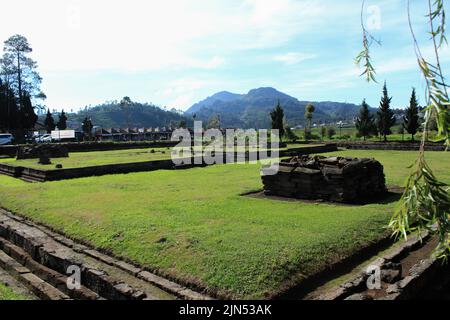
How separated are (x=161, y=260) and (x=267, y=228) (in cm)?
235

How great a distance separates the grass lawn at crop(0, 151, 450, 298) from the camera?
19.4ft

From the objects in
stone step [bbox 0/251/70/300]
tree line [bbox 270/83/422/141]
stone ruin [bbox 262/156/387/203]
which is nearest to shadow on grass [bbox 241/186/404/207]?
stone ruin [bbox 262/156/387/203]

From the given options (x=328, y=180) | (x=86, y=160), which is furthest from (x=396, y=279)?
(x=86, y=160)

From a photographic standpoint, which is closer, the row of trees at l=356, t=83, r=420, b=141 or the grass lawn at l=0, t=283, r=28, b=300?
the grass lawn at l=0, t=283, r=28, b=300

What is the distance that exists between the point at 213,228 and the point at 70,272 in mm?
2723

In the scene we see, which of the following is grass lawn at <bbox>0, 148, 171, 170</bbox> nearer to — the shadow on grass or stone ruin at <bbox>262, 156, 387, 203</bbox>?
the shadow on grass

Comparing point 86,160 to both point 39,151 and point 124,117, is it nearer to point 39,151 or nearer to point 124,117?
point 39,151

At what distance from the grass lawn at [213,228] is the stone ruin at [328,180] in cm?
82

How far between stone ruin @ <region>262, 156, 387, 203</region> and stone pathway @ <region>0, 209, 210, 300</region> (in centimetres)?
611

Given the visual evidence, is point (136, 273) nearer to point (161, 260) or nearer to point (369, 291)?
point (161, 260)

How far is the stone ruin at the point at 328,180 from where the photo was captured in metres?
10.8

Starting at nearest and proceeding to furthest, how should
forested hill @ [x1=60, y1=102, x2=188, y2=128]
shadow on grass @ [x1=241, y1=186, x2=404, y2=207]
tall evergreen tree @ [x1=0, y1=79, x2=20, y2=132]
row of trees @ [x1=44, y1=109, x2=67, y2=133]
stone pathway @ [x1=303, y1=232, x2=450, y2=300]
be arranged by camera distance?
1. stone pathway @ [x1=303, y1=232, x2=450, y2=300]
2. shadow on grass @ [x1=241, y1=186, x2=404, y2=207]
3. tall evergreen tree @ [x1=0, y1=79, x2=20, y2=132]
4. row of trees @ [x1=44, y1=109, x2=67, y2=133]
5. forested hill @ [x1=60, y1=102, x2=188, y2=128]

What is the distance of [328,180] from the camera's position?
10977mm
